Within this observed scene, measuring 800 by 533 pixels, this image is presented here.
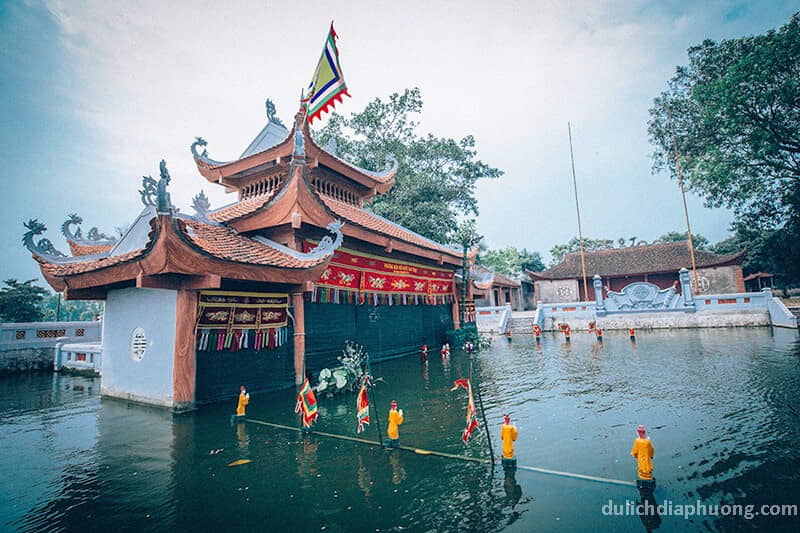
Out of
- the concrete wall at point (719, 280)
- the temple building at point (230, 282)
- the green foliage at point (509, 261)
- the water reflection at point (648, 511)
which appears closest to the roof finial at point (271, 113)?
the temple building at point (230, 282)

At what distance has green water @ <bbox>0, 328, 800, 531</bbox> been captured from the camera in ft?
13.7

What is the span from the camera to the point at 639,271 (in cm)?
3694

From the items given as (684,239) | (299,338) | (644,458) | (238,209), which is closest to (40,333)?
(238,209)

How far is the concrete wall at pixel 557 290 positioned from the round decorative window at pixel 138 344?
38.1 metres

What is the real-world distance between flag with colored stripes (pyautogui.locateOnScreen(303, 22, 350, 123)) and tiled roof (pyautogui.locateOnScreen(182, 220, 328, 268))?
494cm

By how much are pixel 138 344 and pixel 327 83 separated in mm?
9717

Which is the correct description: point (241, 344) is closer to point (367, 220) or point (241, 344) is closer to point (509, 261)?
point (367, 220)

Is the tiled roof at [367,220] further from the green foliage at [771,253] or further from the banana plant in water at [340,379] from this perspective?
the green foliage at [771,253]

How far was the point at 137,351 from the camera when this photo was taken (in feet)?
30.7

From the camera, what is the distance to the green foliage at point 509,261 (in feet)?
196

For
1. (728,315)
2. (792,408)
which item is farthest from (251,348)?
(728,315)

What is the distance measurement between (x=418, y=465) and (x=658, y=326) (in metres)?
27.8

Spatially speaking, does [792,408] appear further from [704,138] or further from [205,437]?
[704,138]

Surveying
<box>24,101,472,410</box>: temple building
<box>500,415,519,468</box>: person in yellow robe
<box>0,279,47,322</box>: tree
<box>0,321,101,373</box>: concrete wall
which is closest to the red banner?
<box>24,101,472,410</box>: temple building
